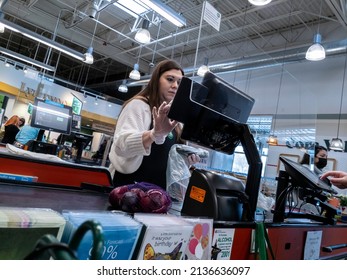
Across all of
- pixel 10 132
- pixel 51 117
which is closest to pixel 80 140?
pixel 51 117

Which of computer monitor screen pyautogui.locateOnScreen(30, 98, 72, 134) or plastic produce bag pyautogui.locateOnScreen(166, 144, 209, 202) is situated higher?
computer monitor screen pyautogui.locateOnScreen(30, 98, 72, 134)

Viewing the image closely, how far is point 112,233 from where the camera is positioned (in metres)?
0.46

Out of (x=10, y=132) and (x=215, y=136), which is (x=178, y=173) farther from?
(x=10, y=132)

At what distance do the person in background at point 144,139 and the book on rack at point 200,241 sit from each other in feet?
1.44

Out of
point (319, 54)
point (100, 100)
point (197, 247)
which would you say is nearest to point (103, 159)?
point (319, 54)

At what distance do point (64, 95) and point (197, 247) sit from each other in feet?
38.1

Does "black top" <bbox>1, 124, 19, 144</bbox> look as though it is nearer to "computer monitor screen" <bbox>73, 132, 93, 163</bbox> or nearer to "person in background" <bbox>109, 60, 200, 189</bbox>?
"computer monitor screen" <bbox>73, 132, 93, 163</bbox>

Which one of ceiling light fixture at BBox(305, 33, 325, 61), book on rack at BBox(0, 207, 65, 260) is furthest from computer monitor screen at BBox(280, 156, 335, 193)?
ceiling light fixture at BBox(305, 33, 325, 61)

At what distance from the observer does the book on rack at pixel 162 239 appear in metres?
0.51

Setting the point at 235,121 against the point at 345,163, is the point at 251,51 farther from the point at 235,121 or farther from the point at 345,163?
the point at 235,121

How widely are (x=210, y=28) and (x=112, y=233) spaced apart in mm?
8207

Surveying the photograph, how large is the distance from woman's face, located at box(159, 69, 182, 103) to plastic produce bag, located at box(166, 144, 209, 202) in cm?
28

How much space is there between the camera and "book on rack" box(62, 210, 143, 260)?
45cm
